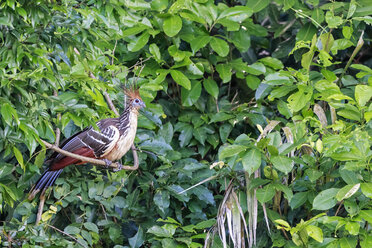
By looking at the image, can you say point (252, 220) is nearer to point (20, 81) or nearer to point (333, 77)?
point (333, 77)

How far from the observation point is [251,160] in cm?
335

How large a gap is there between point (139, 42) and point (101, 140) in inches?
31.4

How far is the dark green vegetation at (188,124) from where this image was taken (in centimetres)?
316

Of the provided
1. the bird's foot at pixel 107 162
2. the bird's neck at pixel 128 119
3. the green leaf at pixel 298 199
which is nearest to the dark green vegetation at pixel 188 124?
the green leaf at pixel 298 199

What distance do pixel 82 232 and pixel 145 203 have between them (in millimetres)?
719

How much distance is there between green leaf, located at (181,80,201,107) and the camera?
4.60 metres

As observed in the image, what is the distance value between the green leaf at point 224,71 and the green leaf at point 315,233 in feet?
4.90

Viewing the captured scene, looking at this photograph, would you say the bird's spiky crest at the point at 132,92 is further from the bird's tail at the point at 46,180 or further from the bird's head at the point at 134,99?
the bird's tail at the point at 46,180

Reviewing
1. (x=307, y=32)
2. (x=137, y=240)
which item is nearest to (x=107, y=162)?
(x=137, y=240)

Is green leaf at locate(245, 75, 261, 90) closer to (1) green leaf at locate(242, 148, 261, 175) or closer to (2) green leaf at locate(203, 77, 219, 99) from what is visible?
(2) green leaf at locate(203, 77, 219, 99)

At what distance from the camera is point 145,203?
4.62 m

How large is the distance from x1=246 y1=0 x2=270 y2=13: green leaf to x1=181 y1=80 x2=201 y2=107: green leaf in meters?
0.70

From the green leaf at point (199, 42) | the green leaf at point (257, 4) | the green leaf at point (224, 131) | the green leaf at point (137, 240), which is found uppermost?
the green leaf at point (257, 4)

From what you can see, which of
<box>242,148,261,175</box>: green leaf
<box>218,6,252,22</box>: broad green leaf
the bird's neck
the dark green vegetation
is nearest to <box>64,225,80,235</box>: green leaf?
the dark green vegetation
